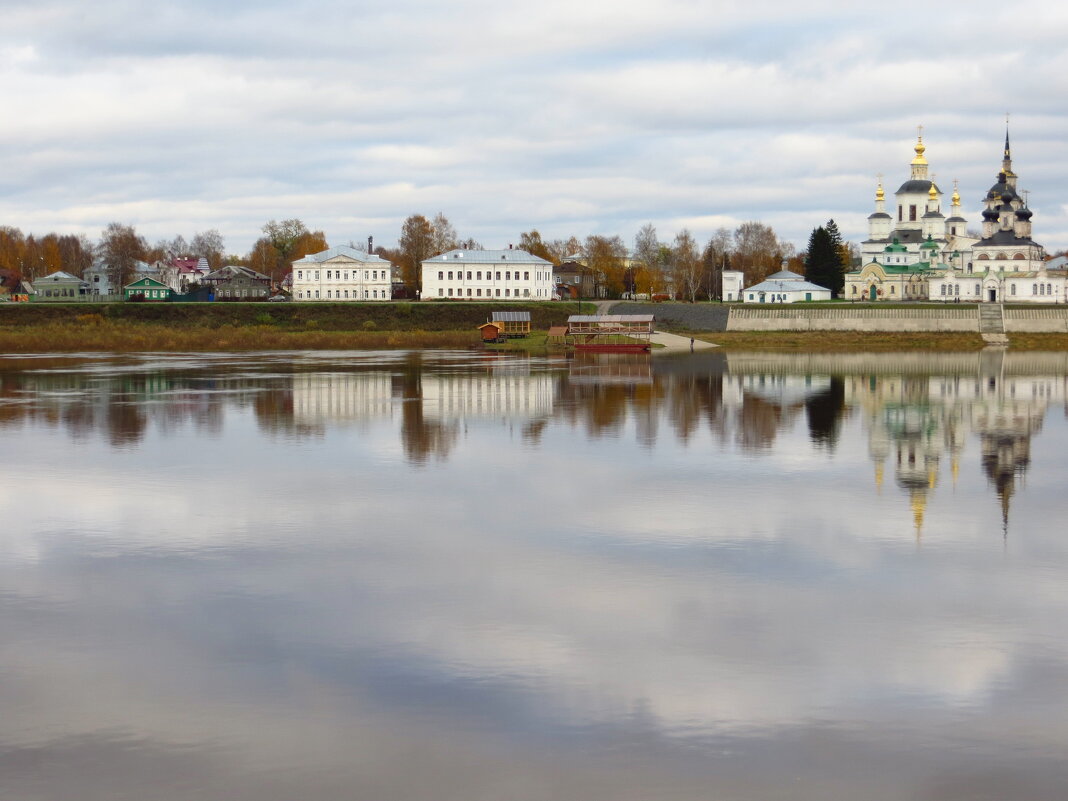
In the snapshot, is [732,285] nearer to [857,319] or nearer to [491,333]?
[857,319]

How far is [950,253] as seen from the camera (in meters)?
98.5

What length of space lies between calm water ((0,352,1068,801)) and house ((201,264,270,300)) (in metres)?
77.9

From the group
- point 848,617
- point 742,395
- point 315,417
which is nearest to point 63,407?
point 315,417

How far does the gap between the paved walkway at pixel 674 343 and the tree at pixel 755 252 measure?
45.9 metres

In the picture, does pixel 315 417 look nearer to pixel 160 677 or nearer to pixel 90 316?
pixel 160 677

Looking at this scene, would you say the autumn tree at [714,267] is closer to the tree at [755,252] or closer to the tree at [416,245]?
the tree at [755,252]

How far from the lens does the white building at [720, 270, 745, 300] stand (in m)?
100

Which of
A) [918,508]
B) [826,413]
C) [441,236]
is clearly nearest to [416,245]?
[441,236]

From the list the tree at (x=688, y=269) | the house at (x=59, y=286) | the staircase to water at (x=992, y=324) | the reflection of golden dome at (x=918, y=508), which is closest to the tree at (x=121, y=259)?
the house at (x=59, y=286)

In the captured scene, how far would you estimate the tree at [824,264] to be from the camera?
99688 millimetres

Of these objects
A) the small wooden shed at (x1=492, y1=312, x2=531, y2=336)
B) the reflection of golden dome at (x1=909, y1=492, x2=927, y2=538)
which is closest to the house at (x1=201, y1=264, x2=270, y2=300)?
the small wooden shed at (x1=492, y1=312, x2=531, y2=336)

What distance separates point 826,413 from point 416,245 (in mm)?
84221

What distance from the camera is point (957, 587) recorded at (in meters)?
14.4

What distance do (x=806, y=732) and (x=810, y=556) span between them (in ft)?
20.0
